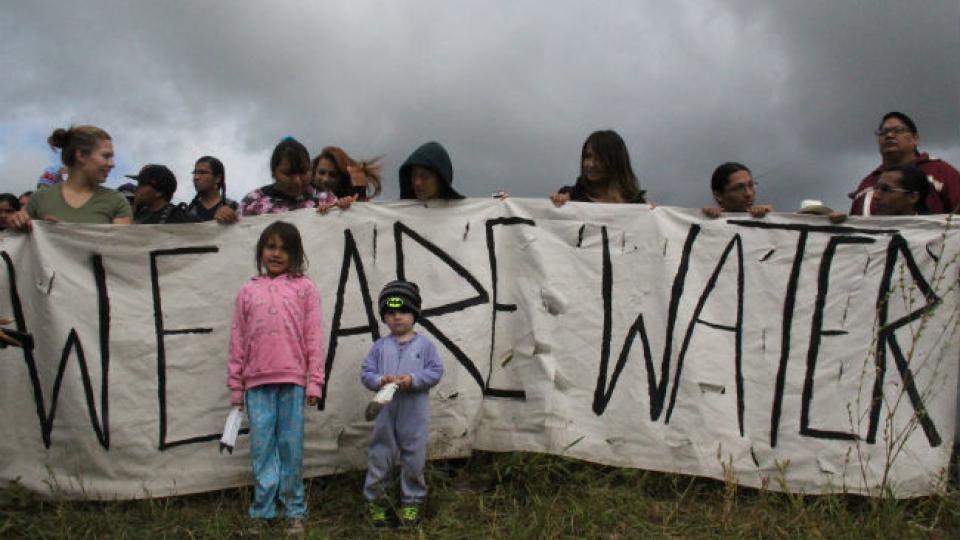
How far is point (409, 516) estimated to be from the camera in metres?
3.36

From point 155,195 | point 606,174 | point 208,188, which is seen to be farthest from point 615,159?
point 155,195

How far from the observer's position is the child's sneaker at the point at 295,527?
329 centimetres

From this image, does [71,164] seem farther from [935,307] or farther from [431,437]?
[935,307]

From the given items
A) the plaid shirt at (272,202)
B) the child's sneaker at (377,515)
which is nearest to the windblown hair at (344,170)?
the plaid shirt at (272,202)

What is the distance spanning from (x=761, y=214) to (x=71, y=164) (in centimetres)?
381

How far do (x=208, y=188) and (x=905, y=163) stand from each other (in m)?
4.28

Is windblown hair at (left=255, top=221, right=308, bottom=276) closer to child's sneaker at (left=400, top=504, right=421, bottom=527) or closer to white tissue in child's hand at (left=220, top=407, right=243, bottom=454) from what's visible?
white tissue in child's hand at (left=220, top=407, right=243, bottom=454)

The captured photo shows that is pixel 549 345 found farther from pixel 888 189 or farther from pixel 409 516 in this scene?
pixel 888 189

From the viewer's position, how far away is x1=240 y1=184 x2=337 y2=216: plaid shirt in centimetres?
440

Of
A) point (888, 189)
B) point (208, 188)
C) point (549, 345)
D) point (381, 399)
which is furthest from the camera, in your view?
point (208, 188)

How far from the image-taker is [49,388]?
13.0ft

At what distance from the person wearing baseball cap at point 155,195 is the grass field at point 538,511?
69.3 inches

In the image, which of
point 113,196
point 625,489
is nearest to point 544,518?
point 625,489

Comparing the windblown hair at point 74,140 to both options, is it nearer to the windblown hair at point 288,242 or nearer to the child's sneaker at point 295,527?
the windblown hair at point 288,242
